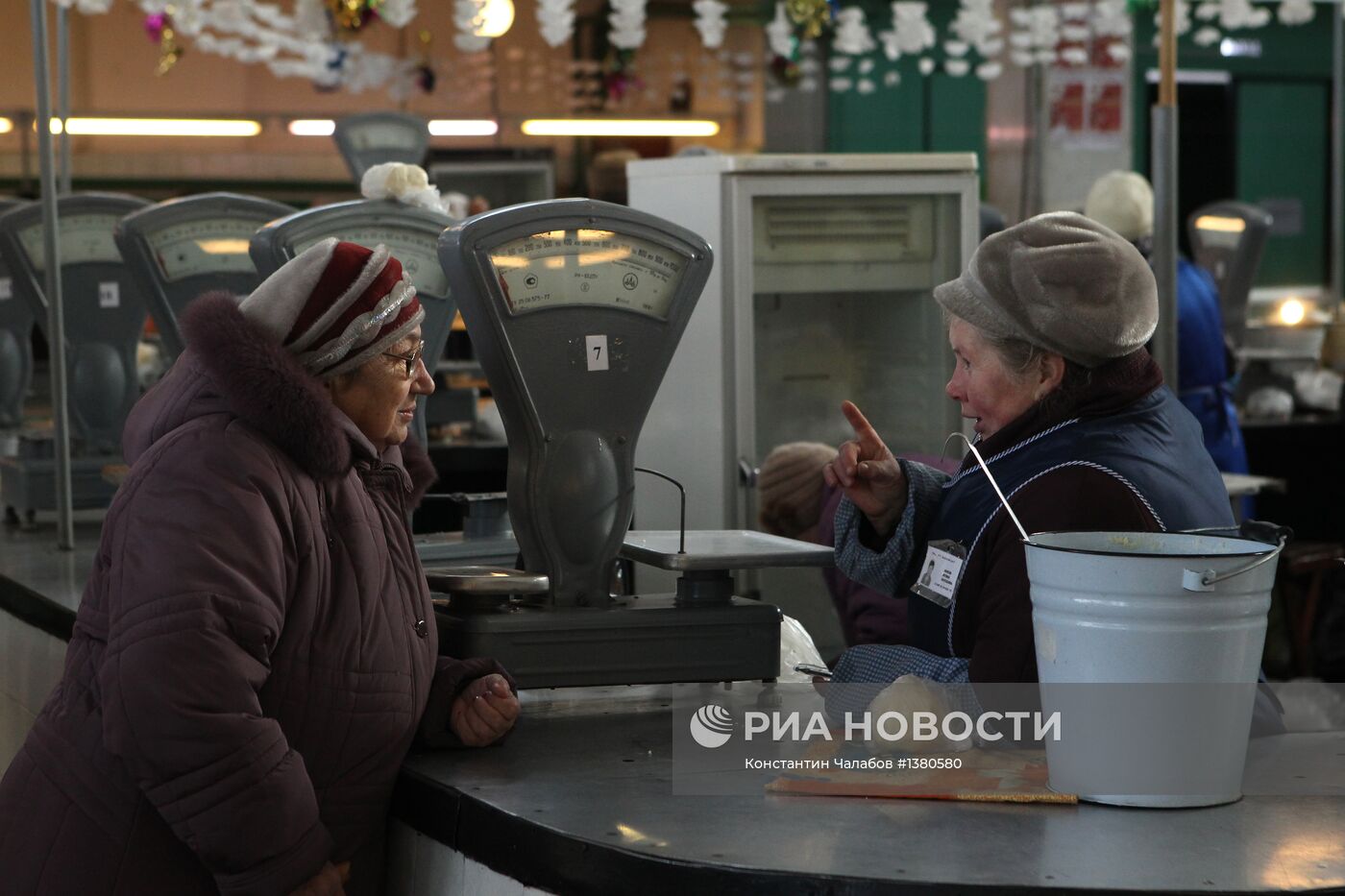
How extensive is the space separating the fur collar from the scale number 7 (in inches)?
19.2

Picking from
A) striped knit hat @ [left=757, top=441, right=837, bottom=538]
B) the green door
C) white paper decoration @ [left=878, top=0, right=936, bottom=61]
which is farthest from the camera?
the green door

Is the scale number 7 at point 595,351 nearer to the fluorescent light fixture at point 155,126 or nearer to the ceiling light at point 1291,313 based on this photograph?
the ceiling light at point 1291,313

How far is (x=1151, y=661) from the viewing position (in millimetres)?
1668

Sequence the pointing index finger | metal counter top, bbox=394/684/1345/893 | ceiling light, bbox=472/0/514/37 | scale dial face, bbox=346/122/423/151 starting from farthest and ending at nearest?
scale dial face, bbox=346/122/423/151
ceiling light, bbox=472/0/514/37
the pointing index finger
metal counter top, bbox=394/684/1345/893

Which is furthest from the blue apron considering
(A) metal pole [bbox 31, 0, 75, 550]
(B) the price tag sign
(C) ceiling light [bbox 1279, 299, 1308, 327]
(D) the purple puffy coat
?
(C) ceiling light [bbox 1279, 299, 1308, 327]

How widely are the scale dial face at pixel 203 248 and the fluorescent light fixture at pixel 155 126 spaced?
702 cm

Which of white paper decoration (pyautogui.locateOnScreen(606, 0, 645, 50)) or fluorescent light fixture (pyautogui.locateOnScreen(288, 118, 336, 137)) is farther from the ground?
white paper decoration (pyautogui.locateOnScreen(606, 0, 645, 50))

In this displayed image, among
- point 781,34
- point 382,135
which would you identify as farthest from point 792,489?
point 781,34

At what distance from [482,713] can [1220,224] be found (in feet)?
23.0

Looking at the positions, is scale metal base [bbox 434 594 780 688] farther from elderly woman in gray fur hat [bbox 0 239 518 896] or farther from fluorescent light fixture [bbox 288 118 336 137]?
fluorescent light fixture [bbox 288 118 336 137]

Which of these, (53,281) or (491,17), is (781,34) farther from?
(53,281)

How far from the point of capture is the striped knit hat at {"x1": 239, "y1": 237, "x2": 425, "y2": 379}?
→ 1.89m

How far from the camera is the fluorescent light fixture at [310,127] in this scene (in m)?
10.8

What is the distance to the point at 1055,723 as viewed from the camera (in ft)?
5.80
